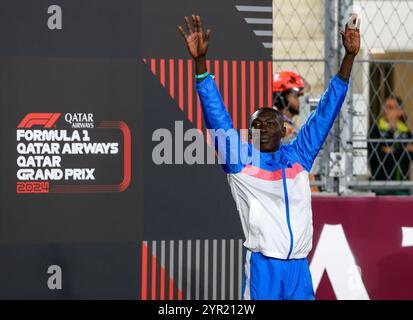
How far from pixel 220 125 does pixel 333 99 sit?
65 centimetres

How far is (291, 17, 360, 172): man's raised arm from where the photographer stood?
4.92 m

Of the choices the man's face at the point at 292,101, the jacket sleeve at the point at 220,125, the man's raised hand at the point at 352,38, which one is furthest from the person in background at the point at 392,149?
the jacket sleeve at the point at 220,125

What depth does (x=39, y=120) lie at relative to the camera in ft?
18.8

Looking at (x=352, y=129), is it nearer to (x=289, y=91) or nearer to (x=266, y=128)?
(x=289, y=91)

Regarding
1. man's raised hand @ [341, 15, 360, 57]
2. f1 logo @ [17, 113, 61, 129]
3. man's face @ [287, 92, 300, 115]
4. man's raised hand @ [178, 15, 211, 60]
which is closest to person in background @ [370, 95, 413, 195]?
man's face @ [287, 92, 300, 115]

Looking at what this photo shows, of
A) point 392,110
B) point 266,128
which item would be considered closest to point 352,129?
point 392,110

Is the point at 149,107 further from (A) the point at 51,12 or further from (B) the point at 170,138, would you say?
(A) the point at 51,12

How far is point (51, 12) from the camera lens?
571 centimetres

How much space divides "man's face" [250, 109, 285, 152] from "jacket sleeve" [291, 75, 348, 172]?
173 mm

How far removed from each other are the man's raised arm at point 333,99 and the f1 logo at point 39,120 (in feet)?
5.55

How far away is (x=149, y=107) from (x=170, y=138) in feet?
0.80

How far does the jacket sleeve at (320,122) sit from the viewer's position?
16.1 ft
